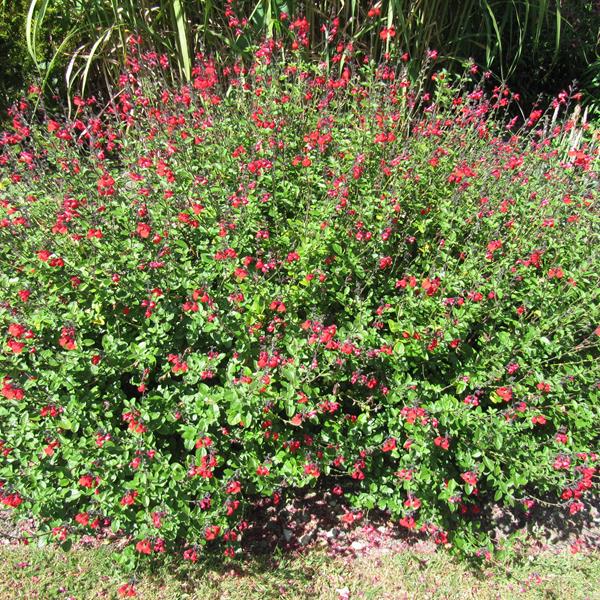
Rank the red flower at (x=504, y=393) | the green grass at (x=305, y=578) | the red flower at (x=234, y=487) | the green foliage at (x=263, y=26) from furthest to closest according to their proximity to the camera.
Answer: the green foliage at (x=263, y=26) → the green grass at (x=305, y=578) → the red flower at (x=504, y=393) → the red flower at (x=234, y=487)

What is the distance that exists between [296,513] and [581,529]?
1409 millimetres

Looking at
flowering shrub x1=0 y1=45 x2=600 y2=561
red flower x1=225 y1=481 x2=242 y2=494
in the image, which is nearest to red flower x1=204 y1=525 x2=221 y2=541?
flowering shrub x1=0 y1=45 x2=600 y2=561

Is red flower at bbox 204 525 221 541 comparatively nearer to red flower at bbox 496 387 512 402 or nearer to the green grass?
the green grass

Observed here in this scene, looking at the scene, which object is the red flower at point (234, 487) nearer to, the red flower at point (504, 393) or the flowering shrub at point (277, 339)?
the flowering shrub at point (277, 339)

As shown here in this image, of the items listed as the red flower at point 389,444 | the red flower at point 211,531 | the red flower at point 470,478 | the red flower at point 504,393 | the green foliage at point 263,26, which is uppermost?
the green foliage at point 263,26

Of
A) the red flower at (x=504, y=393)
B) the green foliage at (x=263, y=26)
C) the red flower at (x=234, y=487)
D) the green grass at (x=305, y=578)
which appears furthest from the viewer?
the green foliage at (x=263, y=26)

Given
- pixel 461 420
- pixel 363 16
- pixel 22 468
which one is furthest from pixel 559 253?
pixel 363 16

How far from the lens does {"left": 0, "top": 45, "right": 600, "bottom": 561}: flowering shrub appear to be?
2.03 metres

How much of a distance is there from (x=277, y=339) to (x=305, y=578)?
1.10m

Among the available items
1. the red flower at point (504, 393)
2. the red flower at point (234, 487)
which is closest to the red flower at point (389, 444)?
the red flower at point (504, 393)

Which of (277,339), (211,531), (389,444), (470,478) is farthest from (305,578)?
(277,339)

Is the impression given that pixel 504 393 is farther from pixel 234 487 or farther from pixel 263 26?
pixel 263 26

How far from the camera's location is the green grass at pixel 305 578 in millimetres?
2295

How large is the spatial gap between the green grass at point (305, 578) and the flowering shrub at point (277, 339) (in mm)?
144
